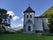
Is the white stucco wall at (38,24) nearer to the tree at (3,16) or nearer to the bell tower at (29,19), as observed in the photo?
the bell tower at (29,19)

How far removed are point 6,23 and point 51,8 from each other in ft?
46.1

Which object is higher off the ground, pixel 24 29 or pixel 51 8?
pixel 51 8

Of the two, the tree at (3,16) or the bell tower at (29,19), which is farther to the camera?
the bell tower at (29,19)

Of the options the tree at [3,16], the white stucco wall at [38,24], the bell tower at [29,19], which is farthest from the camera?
the white stucco wall at [38,24]

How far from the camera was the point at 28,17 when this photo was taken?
3866cm

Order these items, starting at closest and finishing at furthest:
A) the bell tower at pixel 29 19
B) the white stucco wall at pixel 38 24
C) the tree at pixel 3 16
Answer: the tree at pixel 3 16, the bell tower at pixel 29 19, the white stucco wall at pixel 38 24

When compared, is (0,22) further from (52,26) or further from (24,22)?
(52,26)

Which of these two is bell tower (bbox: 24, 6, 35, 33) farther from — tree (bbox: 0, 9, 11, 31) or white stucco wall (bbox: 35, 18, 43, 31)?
tree (bbox: 0, 9, 11, 31)

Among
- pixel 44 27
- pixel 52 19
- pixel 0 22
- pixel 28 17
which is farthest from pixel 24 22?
pixel 52 19

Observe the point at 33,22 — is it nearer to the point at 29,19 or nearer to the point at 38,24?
the point at 29,19

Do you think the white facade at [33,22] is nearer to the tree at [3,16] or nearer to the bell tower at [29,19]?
the bell tower at [29,19]

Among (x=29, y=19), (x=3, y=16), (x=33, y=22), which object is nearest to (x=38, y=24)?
(x=33, y=22)

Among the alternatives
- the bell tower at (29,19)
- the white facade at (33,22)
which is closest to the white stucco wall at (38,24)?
the white facade at (33,22)

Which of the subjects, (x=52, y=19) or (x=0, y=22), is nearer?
(x=52, y=19)
